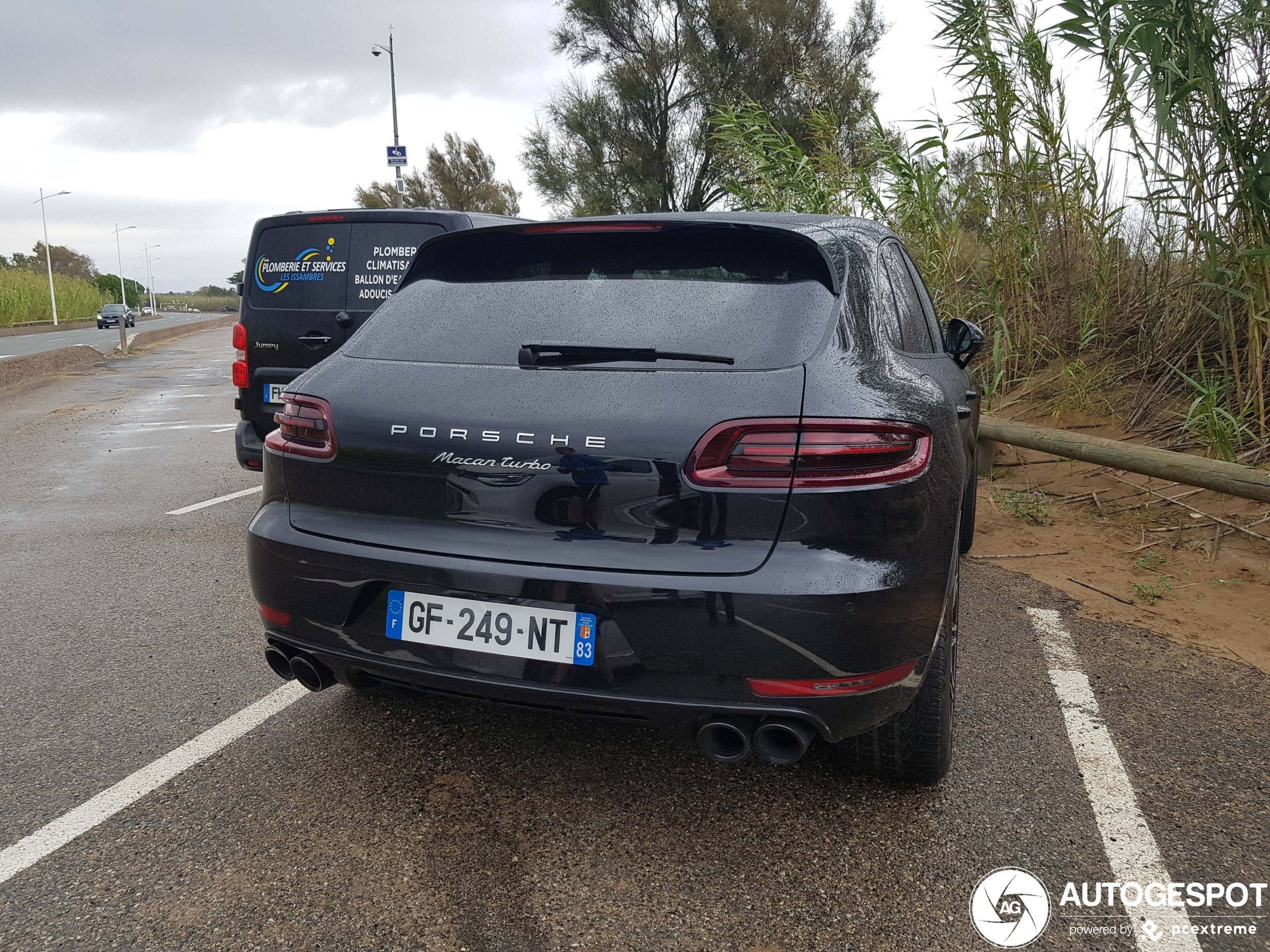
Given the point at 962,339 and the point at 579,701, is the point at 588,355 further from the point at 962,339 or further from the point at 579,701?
the point at 962,339

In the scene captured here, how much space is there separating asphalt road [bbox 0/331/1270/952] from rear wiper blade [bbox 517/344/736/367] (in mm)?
1065

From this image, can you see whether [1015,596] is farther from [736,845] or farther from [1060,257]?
[1060,257]

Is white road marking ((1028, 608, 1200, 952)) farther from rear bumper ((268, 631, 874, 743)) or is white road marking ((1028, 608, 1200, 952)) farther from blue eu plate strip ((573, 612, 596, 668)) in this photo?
blue eu plate strip ((573, 612, 596, 668))

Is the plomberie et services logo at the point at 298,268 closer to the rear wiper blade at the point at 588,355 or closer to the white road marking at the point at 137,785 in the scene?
the white road marking at the point at 137,785

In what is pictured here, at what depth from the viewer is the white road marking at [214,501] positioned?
22.0 ft

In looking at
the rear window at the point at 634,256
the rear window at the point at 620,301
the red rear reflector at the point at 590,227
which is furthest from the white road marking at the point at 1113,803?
the red rear reflector at the point at 590,227

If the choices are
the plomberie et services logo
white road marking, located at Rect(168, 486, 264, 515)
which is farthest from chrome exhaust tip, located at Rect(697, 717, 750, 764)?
white road marking, located at Rect(168, 486, 264, 515)

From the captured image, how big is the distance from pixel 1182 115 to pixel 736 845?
5.09m

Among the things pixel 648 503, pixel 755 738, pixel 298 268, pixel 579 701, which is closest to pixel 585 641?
pixel 579 701

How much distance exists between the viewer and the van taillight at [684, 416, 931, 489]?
217 cm

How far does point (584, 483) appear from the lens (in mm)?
2248

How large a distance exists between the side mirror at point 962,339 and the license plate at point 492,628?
8.24 ft

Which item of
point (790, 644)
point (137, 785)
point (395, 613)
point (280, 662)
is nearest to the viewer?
point (790, 644)

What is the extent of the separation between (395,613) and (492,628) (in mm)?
267
